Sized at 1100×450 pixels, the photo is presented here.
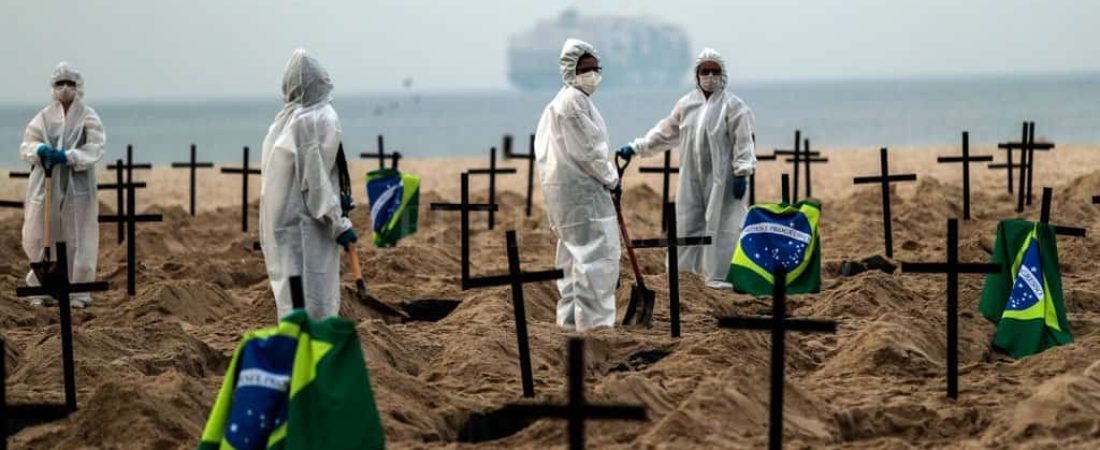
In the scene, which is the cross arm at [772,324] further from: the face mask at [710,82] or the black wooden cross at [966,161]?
the black wooden cross at [966,161]

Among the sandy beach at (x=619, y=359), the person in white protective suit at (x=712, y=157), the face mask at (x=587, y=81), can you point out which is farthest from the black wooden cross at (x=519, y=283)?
the person in white protective suit at (x=712, y=157)

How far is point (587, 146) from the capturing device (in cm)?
1199

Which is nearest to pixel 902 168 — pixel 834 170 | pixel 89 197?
pixel 834 170

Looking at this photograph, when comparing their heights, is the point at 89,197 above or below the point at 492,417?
above

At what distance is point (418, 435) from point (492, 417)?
0.52 m

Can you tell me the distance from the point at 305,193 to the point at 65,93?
443cm

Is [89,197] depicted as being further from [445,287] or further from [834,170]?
[834,170]

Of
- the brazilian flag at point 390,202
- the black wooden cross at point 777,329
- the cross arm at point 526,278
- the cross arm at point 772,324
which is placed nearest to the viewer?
the black wooden cross at point 777,329

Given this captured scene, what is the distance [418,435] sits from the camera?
29.9ft

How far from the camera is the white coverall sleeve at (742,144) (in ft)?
47.2

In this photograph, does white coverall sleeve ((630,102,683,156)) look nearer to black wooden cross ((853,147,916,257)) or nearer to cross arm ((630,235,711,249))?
black wooden cross ((853,147,916,257))

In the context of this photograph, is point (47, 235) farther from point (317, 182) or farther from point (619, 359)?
point (619, 359)

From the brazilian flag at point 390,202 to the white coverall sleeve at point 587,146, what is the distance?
552 centimetres

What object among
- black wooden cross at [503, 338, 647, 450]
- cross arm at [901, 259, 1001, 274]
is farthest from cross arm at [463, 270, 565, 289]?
black wooden cross at [503, 338, 647, 450]
